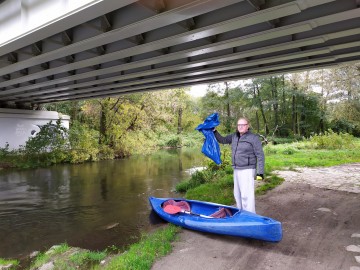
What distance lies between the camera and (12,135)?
73.8 ft

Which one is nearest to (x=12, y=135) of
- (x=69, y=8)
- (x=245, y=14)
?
(x=69, y=8)

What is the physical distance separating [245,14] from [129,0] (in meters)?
2.42

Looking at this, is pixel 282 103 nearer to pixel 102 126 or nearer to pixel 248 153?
pixel 102 126

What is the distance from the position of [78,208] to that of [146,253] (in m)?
5.59

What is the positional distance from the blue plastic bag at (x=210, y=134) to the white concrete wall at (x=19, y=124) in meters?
20.1

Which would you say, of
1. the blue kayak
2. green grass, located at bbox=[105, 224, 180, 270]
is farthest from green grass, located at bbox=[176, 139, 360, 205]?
green grass, located at bbox=[105, 224, 180, 270]

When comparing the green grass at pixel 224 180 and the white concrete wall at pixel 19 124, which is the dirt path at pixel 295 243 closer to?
the green grass at pixel 224 180

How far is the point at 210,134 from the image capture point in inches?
258

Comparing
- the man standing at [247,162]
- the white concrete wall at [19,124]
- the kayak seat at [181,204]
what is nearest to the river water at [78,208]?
the kayak seat at [181,204]

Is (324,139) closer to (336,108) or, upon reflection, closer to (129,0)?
(336,108)

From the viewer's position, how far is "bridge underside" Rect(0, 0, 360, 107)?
5.91 meters

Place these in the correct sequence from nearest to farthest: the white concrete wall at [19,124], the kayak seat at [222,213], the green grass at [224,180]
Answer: the kayak seat at [222,213] < the green grass at [224,180] < the white concrete wall at [19,124]

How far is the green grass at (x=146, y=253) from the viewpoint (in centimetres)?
432

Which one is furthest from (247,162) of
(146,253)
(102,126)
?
(102,126)
